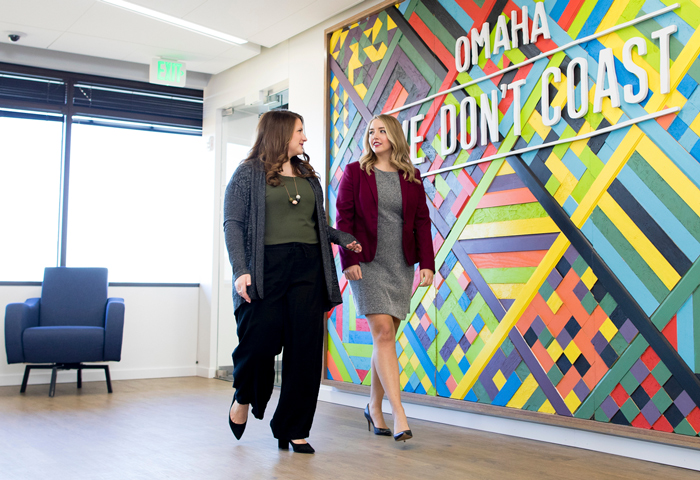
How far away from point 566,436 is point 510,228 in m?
0.97

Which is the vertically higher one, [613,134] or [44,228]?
[613,134]

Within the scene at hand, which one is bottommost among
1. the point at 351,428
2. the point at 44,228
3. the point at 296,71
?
the point at 351,428

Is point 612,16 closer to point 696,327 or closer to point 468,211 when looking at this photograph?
point 468,211

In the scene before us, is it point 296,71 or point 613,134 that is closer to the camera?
point 613,134

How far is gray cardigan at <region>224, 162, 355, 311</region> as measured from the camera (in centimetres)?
242

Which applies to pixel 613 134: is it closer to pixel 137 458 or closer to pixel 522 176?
pixel 522 176

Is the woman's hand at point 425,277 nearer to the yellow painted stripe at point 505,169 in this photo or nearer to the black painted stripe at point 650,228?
the yellow painted stripe at point 505,169

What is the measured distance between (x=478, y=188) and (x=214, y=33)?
2649 mm

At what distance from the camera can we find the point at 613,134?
265 cm

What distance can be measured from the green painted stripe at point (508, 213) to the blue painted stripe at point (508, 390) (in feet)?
2.43

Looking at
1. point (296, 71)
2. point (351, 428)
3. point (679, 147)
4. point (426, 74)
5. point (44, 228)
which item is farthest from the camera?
point (44, 228)

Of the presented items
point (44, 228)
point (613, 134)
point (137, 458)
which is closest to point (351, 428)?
point (137, 458)

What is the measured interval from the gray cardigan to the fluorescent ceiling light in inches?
95.8

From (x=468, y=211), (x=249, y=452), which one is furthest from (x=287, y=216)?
(x=468, y=211)
